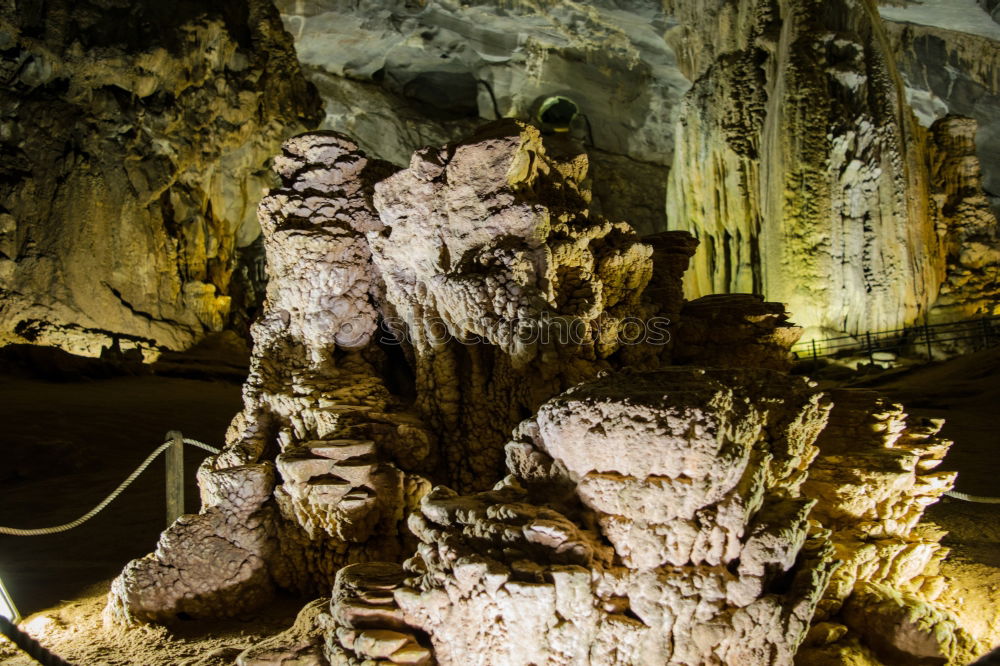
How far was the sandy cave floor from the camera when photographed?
3877 millimetres

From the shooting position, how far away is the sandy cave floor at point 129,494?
12.7 ft

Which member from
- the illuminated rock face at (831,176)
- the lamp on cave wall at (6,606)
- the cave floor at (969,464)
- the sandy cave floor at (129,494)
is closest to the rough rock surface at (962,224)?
the illuminated rock face at (831,176)

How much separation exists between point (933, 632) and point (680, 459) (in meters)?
1.48

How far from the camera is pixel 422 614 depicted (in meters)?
2.86

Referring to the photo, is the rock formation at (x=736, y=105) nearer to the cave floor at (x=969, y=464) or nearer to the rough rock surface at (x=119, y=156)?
the cave floor at (x=969, y=464)

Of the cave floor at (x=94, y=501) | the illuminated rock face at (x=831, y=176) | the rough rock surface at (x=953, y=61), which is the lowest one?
the cave floor at (x=94, y=501)

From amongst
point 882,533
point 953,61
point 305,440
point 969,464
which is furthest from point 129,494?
point 953,61

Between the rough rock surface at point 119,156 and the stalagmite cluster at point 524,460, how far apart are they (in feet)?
32.5

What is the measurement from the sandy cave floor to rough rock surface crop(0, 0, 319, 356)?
101 inches

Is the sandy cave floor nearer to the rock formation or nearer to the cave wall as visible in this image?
the rock formation

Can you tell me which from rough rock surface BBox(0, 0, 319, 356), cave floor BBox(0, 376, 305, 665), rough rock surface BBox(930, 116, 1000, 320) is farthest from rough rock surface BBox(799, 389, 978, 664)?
rough rock surface BBox(0, 0, 319, 356)

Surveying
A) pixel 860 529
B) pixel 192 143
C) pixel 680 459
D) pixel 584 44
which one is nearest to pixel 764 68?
pixel 584 44

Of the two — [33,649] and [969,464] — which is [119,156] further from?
[969,464]

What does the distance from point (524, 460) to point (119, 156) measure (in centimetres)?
1407
